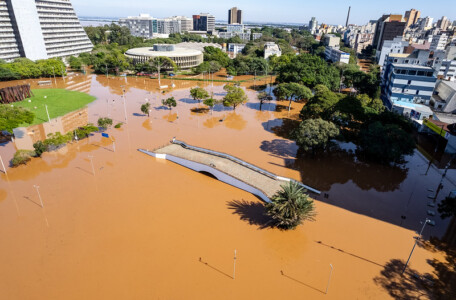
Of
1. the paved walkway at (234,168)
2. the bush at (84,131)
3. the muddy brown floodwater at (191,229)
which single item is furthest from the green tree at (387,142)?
the bush at (84,131)

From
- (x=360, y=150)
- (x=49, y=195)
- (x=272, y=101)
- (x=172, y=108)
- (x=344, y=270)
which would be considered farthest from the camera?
(x=272, y=101)

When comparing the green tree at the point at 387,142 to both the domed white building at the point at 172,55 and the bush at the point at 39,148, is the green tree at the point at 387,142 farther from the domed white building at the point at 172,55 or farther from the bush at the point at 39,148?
the domed white building at the point at 172,55

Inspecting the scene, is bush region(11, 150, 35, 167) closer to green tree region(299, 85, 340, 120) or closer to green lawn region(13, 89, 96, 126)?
green lawn region(13, 89, 96, 126)

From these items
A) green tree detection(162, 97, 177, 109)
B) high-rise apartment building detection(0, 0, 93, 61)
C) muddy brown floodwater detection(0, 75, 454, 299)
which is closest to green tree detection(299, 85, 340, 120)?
muddy brown floodwater detection(0, 75, 454, 299)

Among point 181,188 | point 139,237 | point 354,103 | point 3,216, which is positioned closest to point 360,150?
point 354,103

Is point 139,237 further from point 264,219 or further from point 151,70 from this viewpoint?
point 151,70

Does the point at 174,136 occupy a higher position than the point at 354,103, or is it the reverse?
the point at 354,103
